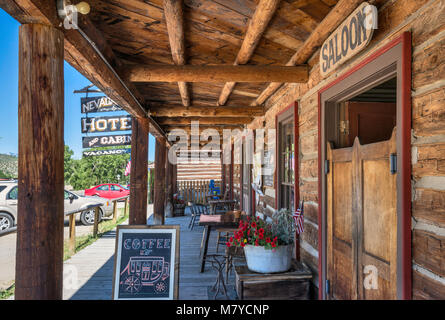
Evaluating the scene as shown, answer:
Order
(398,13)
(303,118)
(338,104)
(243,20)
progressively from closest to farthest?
(398,13) < (243,20) < (338,104) < (303,118)

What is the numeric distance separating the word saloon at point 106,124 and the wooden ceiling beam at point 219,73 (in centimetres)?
405

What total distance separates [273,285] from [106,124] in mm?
5696

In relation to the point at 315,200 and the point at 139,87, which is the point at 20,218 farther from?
the point at 139,87

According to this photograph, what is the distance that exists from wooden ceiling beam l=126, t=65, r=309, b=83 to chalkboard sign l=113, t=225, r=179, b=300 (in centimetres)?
162

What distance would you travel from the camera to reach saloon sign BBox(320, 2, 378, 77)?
6.14 feet

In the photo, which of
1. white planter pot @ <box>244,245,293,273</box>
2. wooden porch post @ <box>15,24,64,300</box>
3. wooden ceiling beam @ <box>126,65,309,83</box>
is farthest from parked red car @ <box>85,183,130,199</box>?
wooden porch post @ <box>15,24,64,300</box>

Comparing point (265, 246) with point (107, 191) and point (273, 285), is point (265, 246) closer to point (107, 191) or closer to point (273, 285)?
point (273, 285)

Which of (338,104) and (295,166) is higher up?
(338,104)

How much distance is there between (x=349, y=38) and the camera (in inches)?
82.8

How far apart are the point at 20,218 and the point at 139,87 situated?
3.07 meters

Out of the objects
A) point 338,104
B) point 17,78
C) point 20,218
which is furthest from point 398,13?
point 20,218

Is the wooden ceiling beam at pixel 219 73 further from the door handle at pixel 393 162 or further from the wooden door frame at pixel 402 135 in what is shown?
the door handle at pixel 393 162

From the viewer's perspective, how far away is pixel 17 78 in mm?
1594

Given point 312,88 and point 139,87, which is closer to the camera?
point 312,88
